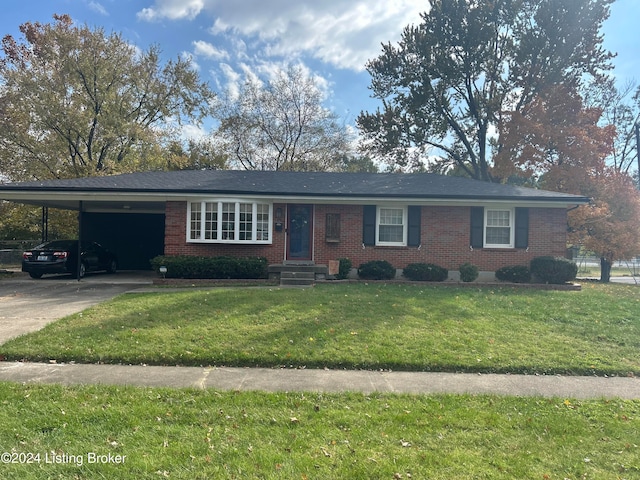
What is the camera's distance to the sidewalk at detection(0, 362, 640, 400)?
4.66 m

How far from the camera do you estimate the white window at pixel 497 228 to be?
45.4 ft

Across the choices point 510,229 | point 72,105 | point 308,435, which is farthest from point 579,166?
point 72,105

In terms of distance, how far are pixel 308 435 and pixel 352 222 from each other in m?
10.9

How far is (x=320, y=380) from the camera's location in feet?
16.1

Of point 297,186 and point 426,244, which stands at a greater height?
point 297,186

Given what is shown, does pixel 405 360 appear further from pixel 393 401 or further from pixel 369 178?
pixel 369 178

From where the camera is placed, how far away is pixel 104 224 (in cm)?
1780

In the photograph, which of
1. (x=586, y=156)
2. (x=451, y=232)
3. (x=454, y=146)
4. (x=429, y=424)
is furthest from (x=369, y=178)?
(x=454, y=146)

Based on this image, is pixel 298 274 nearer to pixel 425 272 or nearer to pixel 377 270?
pixel 377 270

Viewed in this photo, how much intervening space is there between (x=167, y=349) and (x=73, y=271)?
11091 millimetres

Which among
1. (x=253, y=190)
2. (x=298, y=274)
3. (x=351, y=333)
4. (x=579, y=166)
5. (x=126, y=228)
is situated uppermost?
(x=579, y=166)

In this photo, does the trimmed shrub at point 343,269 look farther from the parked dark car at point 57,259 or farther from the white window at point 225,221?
the parked dark car at point 57,259

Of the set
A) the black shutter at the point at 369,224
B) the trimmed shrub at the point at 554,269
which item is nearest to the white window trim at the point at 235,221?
the black shutter at the point at 369,224

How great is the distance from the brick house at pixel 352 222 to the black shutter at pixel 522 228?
0.12 ft
